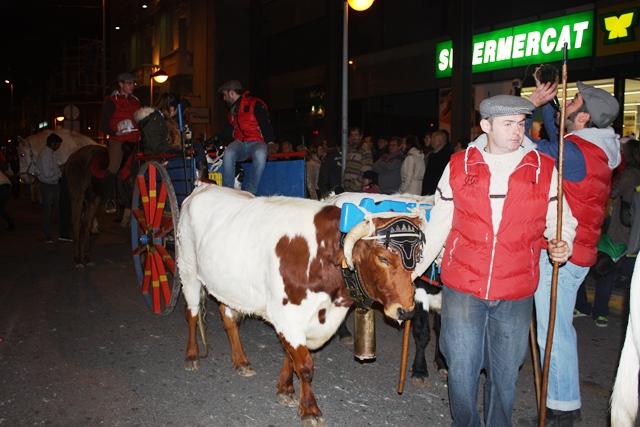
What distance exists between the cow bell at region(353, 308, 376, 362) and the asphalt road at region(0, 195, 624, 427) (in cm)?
45

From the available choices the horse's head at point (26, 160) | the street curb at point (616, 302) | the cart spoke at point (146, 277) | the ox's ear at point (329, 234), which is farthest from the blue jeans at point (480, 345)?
the horse's head at point (26, 160)

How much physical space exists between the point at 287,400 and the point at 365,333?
2.67 ft

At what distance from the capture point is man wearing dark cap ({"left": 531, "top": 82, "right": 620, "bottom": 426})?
3.70 meters

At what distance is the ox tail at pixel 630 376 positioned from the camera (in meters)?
2.74

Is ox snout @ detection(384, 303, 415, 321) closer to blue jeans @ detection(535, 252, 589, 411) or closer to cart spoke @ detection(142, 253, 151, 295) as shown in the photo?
blue jeans @ detection(535, 252, 589, 411)

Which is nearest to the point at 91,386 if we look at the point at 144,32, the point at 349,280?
the point at 349,280

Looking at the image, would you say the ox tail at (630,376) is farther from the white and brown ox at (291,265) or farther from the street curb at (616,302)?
the street curb at (616,302)

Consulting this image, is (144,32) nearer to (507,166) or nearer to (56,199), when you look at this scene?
(56,199)

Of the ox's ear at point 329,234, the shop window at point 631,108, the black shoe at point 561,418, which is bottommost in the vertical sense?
the black shoe at point 561,418

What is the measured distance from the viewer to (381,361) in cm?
545

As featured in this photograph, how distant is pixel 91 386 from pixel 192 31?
85.7ft

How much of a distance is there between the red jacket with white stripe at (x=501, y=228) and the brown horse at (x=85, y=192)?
7518 millimetres

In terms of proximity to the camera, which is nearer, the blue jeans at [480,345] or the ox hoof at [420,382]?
the blue jeans at [480,345]

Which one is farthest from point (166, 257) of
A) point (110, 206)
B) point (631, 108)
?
point (631, 108)
